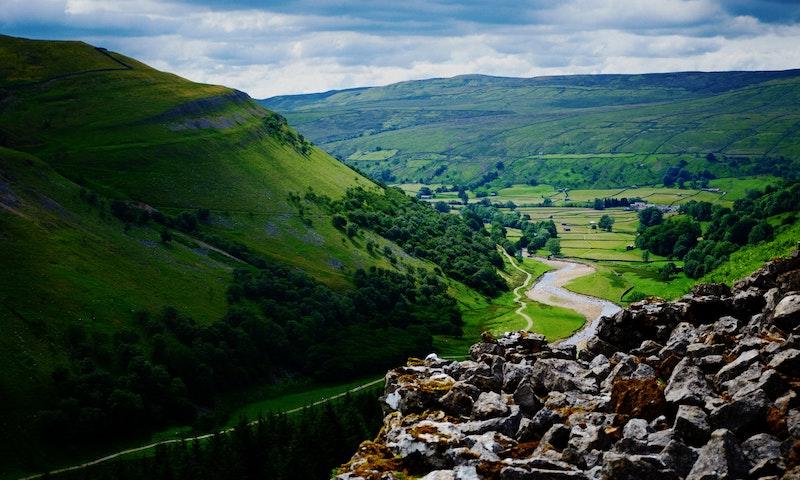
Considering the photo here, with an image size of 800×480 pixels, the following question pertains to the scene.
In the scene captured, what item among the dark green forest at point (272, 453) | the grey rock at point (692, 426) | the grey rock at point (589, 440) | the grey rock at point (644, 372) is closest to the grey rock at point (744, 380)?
the grey rock at point (692, 426)

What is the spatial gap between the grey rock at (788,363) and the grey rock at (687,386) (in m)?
2.70

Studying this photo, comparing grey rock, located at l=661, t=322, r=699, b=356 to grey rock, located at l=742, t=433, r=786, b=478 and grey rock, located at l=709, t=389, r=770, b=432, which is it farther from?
grey rock, located at l=742, t=433, r=786, b=478

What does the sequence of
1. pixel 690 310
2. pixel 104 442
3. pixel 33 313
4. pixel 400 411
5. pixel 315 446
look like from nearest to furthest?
pixel 400 411 → pixel 690 310 → pixel 315 446 → pixel 104 442 → pixel 33 313

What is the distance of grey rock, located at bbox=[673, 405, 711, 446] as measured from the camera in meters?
27.9

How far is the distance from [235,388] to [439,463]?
165m

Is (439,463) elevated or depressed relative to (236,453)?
elevated

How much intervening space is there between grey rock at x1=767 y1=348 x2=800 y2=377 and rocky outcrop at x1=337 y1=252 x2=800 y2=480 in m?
0.06

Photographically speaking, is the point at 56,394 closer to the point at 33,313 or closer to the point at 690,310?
the point at 33,313

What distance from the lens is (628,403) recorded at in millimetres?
31156

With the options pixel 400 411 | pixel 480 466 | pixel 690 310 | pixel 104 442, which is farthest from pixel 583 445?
pixel 104 442

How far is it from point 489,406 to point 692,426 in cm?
927

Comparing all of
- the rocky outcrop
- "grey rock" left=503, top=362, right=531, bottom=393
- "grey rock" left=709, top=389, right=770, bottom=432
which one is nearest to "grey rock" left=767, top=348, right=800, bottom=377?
the rocky outcrop

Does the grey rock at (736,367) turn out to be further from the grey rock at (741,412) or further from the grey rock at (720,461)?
the grey rock at (720,461)

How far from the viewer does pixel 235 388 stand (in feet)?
615
